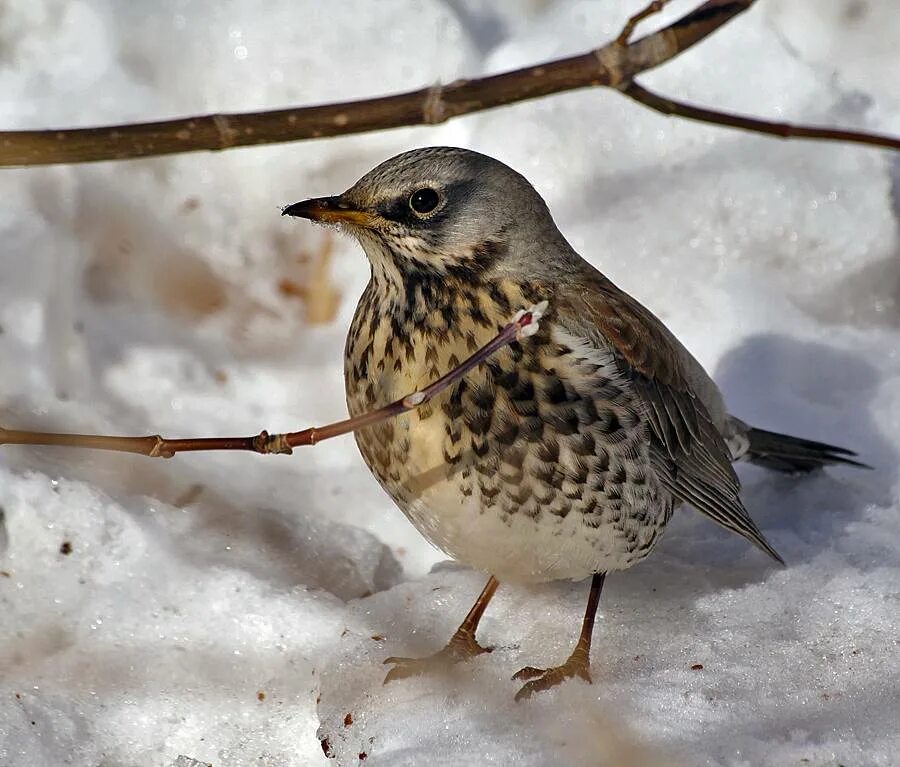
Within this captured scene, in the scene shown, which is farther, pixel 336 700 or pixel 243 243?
pixel 243 243

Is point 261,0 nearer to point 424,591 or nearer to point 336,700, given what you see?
point 424,591

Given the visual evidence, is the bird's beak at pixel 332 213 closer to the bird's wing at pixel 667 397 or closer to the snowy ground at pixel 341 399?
the bird's wing at pixel 667 397

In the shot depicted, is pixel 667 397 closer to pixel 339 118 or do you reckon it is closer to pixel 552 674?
pixel 552 674

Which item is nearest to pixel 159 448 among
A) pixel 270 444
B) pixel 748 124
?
pixel 270 444

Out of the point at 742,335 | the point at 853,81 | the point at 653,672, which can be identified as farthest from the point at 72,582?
the point at 853,81

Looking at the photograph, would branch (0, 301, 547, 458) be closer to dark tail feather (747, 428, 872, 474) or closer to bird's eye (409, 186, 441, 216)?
bird's eye (409, 186, 441, 216)

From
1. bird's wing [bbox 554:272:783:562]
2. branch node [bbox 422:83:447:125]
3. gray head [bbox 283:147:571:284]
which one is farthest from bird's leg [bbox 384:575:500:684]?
branch node [bbox 422:83:447:125]
